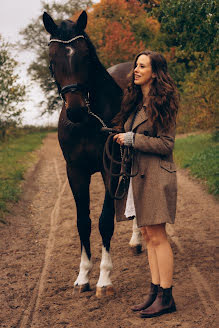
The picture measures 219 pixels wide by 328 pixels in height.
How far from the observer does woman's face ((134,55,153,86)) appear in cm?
336

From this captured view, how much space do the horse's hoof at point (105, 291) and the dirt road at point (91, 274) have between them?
0.21 ft

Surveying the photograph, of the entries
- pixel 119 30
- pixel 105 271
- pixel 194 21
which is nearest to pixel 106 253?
pixel 105 271

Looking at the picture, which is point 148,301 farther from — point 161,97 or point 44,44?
point 44,44

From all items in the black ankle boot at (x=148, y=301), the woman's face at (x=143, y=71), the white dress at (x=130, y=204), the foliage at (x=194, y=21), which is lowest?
the black ankle boot at (x=148, y=301)

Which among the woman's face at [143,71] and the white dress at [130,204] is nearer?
the woman's face at [143,71]

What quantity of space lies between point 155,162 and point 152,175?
0.10 metres

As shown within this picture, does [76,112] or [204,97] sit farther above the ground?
[76,112]

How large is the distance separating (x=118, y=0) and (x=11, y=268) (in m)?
22.4

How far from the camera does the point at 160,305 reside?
11.1 feet

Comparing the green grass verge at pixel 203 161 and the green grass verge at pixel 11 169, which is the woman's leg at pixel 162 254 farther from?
the green grass verge at pixel 203 161

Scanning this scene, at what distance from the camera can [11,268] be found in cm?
487

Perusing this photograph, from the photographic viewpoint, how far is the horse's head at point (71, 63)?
3.49m

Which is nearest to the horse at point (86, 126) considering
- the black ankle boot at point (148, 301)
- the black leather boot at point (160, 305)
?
the black ankle boot at point (148, 301)

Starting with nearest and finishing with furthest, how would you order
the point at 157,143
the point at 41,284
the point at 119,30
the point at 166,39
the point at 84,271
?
the point at 157,143 < the point at 84,271 < the point at 41,284 < the point at 166,39 < the point at 119,30
